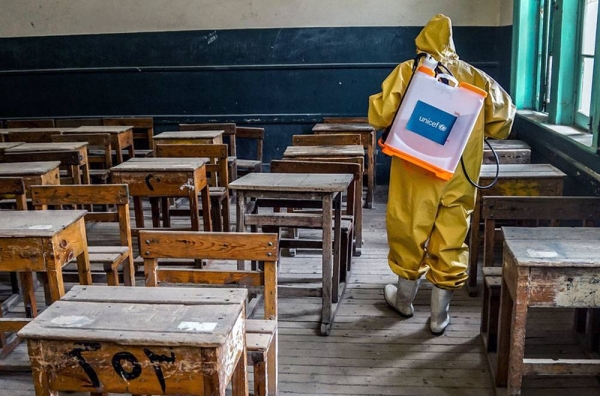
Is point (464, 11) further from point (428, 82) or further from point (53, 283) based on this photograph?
point (53, 283)

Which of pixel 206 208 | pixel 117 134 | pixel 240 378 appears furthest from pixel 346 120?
pixel 240 378

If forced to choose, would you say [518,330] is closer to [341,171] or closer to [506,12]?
[341,171]

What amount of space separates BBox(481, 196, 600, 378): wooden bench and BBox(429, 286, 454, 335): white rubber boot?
0.19 m

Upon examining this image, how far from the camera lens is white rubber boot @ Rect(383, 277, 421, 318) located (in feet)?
10.9

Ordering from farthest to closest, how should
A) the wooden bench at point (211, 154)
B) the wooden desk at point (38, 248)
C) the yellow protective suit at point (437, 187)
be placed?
the wooden bench at point (211, 154) < the yellow protective suit at point (437, 187) < the wooden desk at point (38, 248)

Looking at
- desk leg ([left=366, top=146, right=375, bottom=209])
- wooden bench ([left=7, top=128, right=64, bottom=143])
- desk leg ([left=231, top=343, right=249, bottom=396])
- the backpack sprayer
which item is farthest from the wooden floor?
wooden bench ([left=7, top=128, right=64, bottom=143])

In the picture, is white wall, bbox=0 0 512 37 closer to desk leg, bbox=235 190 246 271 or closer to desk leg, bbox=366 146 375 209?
desk leg, bbox=366 146 375 209

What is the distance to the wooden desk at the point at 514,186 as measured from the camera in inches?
141

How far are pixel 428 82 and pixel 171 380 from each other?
1878 mm

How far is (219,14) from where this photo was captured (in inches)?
265

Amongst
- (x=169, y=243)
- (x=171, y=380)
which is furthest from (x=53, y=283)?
A: (x=171, y=380)

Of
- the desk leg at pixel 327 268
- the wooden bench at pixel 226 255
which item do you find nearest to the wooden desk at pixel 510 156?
the desk leg at pixel 327 268

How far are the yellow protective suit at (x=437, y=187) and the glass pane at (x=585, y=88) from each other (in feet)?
4.01

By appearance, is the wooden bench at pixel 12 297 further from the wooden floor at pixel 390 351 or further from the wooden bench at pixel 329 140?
the wooden bench at pixel 329 140
